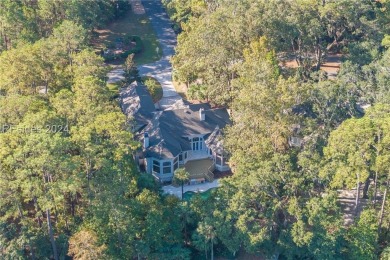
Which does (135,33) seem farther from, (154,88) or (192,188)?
(192,188)

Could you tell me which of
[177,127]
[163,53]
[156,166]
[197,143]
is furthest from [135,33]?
[156,166]

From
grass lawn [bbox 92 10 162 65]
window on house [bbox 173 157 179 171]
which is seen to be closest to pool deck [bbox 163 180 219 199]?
window on house [bbox 173 157 179 171]

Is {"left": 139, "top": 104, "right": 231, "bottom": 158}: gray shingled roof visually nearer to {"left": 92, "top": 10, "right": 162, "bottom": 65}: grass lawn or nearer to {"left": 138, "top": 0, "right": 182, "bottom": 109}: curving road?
{"left": 138, "top": 0, "right": 182, "bottom": 109}: curving road

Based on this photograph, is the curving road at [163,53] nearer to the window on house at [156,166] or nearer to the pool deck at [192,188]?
the window on house at [156,166]

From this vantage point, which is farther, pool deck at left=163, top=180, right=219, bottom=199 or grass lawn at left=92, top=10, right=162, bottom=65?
grass lawn at left=92, top=10, right=162, bottom=65

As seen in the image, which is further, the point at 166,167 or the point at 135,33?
the point at 135,33

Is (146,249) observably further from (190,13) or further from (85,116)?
(190,13)

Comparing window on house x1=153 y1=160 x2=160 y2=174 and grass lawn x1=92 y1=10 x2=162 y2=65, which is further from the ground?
grass lawn x1=92 y1=10 x2=162 y2=65

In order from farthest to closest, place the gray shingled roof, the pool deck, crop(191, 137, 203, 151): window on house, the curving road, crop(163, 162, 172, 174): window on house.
A: the curving road, crop(191, 137, 203, 151): window on house, the gray shingled roof, crop(163, 162, 172, 174): window on house, the pool deck
